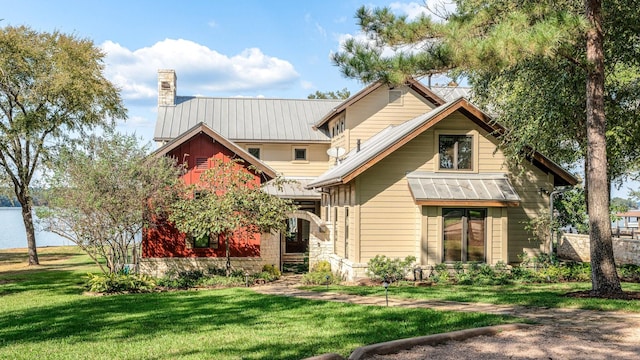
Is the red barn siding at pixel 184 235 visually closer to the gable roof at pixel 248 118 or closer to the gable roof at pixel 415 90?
the gable roof at pixel 415 90

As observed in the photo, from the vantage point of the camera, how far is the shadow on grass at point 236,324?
26.7 feet

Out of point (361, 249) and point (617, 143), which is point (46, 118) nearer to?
point (361, 249)

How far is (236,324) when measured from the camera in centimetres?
1005

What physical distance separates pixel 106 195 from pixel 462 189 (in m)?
11.1

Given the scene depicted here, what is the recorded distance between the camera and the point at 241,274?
64.1ft

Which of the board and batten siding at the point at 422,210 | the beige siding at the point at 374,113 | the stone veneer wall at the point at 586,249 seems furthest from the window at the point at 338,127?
the stone veneer wall at the point at 586,249

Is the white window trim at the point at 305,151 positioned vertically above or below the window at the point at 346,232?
above

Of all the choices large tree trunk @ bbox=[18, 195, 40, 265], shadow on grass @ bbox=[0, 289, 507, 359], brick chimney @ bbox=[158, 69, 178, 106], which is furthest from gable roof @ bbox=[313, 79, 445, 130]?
large tree trunk @ bbox=[18, 195, 40, 265]

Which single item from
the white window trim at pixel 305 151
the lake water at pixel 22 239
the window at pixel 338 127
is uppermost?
the window at pixel 338 127

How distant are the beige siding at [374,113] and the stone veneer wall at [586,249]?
30.6 feet

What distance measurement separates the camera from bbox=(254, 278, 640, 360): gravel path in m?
7.36

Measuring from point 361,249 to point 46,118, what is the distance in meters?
17.1

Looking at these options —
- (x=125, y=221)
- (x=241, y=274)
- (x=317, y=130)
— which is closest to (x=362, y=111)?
(x=317, y=130)

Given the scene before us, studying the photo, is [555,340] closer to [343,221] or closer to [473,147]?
[473,147]
